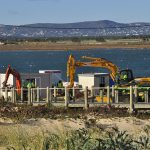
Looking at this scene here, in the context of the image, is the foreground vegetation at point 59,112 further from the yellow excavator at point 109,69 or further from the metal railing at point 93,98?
the yellow excavator at point 109,69

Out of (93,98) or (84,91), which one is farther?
(93,98)

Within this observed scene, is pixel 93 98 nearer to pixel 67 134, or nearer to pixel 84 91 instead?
pixel 84 91

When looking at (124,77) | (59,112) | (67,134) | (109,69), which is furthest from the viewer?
(109,69)

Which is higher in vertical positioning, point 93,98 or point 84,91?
point 84,91

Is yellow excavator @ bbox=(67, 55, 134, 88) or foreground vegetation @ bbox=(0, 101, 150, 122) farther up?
yellow excavator @ bbox=(67, 55, 134, 88)

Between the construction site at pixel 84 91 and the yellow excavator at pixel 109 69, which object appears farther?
the yellow excavator at pixel 109 69

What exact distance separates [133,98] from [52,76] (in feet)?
48.6

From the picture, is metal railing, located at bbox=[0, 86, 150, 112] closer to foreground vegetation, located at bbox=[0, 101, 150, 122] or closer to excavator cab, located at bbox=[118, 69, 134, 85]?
foreground vegetation, located at bbox=[0, 101, 150, 122]

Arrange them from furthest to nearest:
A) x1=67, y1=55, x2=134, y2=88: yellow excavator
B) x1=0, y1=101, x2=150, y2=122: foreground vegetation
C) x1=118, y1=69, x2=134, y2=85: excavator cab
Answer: x1=67, y1=55, x2=134, y2=88: yellow excavator
x1=118, y1=69, x2=134, y2=85: excavator cab
x1=0, y1=101, x2=150, y2=122: foreground vegetation

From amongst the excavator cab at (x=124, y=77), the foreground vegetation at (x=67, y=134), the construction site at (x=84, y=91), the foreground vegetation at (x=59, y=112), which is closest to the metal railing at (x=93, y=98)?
the construction site at (x=84, y=91)

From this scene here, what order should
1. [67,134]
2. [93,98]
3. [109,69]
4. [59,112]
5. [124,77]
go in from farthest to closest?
1. [109,69]
2. [124,77]
3. [93,98]
4. [59,112]
5. [67,134]

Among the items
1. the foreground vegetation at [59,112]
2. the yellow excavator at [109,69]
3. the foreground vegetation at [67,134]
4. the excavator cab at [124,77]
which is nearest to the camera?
the foreground vegetation at [67,134]

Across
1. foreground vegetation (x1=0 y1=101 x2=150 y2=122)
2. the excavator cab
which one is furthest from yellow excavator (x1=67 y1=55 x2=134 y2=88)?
foreground vegetation (x1=0 y1=101 x2=150 y2=122)

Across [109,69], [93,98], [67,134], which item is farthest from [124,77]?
[67,134]
